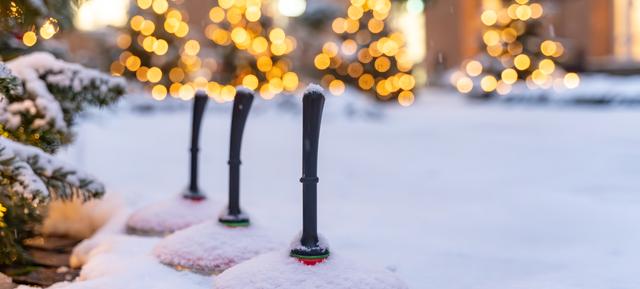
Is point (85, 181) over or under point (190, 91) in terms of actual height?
under

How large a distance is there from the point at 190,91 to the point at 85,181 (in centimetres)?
1470

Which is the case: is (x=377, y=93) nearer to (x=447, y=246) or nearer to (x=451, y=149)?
(x=451, y=149)

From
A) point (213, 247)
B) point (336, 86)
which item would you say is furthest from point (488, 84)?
point (213, 247)

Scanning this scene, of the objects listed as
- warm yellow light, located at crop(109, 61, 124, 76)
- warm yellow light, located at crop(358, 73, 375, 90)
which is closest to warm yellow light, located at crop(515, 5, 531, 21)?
warm yellow light, located at crop(358, 73, 375, 90)

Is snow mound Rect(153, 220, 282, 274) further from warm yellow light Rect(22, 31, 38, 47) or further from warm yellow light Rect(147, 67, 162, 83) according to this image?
warm yellow light Rect(147, 67, 162, 83)

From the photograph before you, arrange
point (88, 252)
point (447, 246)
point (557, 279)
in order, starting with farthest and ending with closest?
point (447, 246) → point (88, 252) → point (557, 279)

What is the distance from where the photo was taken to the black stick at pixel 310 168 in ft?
8.92

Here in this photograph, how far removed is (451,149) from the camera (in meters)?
9.89

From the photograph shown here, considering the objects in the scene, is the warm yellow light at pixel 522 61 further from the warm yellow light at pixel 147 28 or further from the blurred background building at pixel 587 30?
the warm yellow light at pixel 147 28

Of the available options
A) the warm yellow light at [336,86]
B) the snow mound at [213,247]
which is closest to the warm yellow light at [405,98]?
the warm yellow light at [336,86]

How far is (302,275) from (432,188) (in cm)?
419

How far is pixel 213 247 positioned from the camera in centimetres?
340

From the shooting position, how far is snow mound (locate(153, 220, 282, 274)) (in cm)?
335

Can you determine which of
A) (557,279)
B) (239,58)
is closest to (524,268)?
(557,279)
